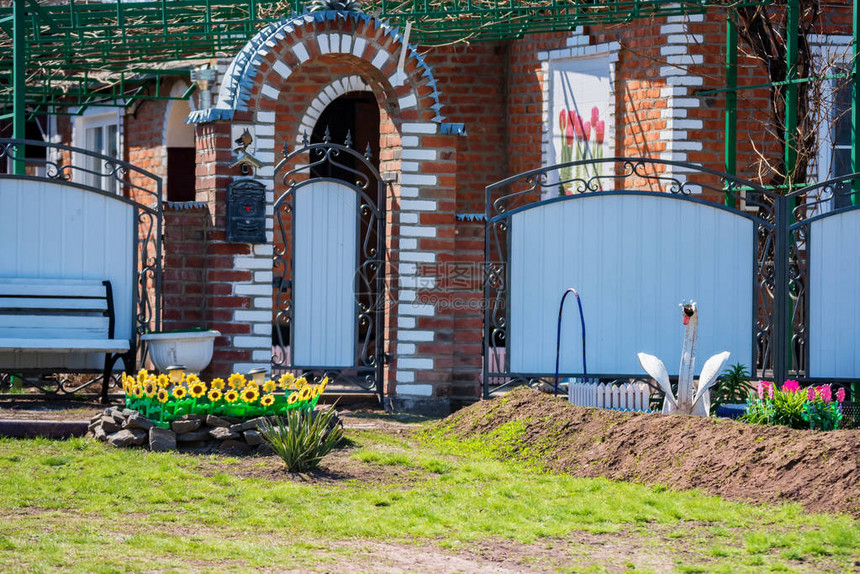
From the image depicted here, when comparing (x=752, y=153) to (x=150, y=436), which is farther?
(x=752, y=153)

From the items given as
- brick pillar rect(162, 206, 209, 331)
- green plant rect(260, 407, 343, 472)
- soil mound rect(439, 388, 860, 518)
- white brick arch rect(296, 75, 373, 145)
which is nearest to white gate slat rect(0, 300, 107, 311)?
brick pillar rect(162, 206, 209, 331)

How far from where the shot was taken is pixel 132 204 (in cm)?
1116

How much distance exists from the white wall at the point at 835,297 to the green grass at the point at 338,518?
403cm

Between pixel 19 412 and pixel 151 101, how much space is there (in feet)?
26.4

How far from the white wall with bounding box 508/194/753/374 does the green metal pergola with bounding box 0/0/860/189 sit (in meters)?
2.09

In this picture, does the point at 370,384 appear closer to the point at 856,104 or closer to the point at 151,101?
the point at 856,104

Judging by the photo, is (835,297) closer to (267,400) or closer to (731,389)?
(731,389)

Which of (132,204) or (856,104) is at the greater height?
(856,104)

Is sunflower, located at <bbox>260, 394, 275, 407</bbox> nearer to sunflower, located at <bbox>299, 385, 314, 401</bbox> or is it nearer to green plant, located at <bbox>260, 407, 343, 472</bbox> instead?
sunflower, located at <bbox>299, 385, 314, 401</bbox>

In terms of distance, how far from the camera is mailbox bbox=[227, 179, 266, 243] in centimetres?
1110

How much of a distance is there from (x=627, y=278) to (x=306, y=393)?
3476 millimetres

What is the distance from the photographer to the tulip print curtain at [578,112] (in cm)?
1486

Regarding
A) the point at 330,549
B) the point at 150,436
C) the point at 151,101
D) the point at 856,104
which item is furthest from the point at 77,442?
the point at 151,101

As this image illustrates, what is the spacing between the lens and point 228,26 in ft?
48.0
